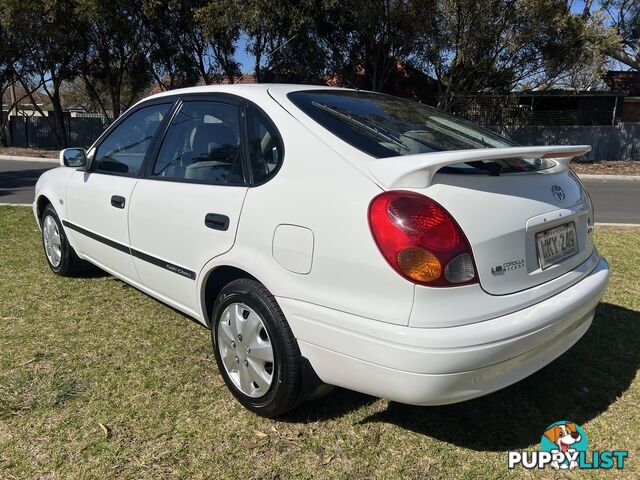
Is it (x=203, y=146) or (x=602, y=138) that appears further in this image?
(x=602, y=138)

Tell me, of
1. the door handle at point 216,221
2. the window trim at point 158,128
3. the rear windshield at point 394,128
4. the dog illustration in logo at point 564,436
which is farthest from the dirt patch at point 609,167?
the door handle at point 216,221

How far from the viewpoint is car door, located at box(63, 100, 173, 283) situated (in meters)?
3.53

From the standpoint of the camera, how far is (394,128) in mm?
2697

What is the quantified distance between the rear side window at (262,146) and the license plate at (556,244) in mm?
1255

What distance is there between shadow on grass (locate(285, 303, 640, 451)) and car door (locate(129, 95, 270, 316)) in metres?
1.01

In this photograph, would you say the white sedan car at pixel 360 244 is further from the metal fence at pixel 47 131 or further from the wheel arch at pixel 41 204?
the metal fence at pixel 47 131

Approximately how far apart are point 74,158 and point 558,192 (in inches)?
136

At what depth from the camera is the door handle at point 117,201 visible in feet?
11.5

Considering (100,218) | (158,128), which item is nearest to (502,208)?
(158,128)

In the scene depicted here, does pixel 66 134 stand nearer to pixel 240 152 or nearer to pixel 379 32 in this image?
pixel 379 32

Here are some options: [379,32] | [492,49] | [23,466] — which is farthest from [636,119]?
[23,466]

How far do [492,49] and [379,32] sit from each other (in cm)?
406

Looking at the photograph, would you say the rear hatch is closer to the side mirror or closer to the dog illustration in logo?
the dog illustration in logo

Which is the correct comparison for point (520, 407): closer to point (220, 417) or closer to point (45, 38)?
point (220, 417)
